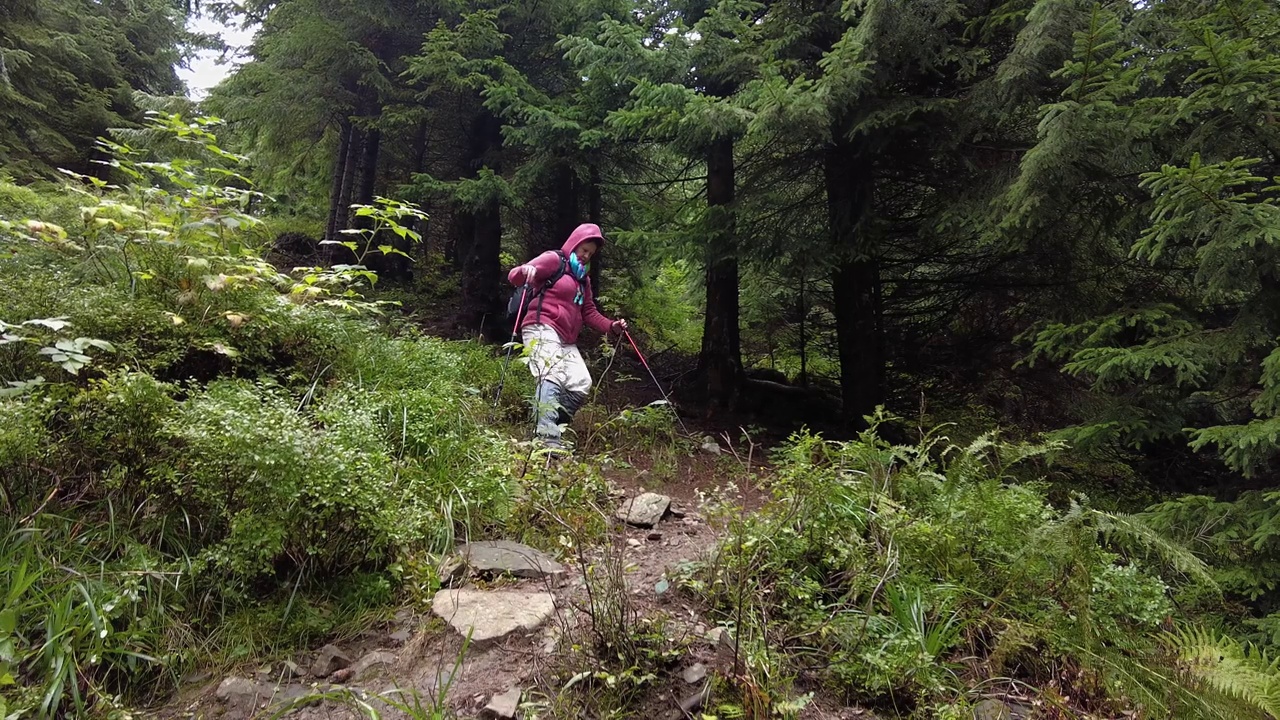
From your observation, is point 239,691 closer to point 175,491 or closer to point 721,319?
point 175,491

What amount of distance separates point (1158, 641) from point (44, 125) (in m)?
18.6

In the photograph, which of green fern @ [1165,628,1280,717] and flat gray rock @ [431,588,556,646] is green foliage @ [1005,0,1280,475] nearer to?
green fern @ [1165,628,1280,717]

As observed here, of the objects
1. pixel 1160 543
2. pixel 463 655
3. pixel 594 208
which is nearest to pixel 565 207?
pixel 594 208

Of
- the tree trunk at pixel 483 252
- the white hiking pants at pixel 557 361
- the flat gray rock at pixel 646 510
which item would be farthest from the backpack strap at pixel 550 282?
the tree trunk at pixel 483 252

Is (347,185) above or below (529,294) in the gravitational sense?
above

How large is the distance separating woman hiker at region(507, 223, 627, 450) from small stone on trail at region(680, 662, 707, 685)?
2.71 m

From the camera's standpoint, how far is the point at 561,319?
210 inches

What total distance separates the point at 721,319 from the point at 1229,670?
596cm

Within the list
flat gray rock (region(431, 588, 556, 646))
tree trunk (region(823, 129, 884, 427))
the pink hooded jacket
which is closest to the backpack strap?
the pink hooded jacket

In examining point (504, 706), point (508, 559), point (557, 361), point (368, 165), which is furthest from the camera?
point (368, 165)

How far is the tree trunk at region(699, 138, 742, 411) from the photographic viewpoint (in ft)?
24.5

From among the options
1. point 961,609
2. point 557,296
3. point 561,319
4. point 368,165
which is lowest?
point 961,609

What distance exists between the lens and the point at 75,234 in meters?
4.60

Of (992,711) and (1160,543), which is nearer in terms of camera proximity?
(992,711)
